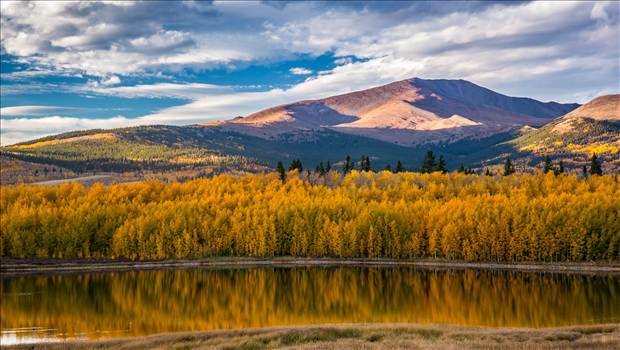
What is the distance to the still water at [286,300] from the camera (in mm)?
71312

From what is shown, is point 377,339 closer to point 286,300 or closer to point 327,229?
point 286,300

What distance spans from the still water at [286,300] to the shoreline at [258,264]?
28.1ft

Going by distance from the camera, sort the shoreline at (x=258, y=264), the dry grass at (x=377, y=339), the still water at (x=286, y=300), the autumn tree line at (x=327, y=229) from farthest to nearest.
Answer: the autumn tree line at (x=327, y=229) < the shoreline at (x=258, y=264) < the still water at (x=286, y=300) < the dry grass at (x=377, y=339)

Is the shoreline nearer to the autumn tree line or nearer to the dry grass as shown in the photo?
the autumn tree line

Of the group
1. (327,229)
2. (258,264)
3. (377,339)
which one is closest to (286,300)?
(377,339)

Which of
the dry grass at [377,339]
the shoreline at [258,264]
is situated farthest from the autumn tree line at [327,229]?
the dry grass at [377,339]

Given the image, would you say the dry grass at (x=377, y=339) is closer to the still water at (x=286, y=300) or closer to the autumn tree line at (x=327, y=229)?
the still water at (x=286, y=300)

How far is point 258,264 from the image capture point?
13825 cm

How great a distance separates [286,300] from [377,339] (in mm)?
38558

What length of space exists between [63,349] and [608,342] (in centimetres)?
4386

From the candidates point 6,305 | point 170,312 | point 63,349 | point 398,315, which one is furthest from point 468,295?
point 6,305

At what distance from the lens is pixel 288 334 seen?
54.2m

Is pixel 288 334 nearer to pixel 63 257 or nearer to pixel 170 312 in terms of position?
pixel 170 312

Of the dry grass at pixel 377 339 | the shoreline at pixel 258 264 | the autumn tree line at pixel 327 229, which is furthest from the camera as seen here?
the autumn tree line at pixel 327 229
